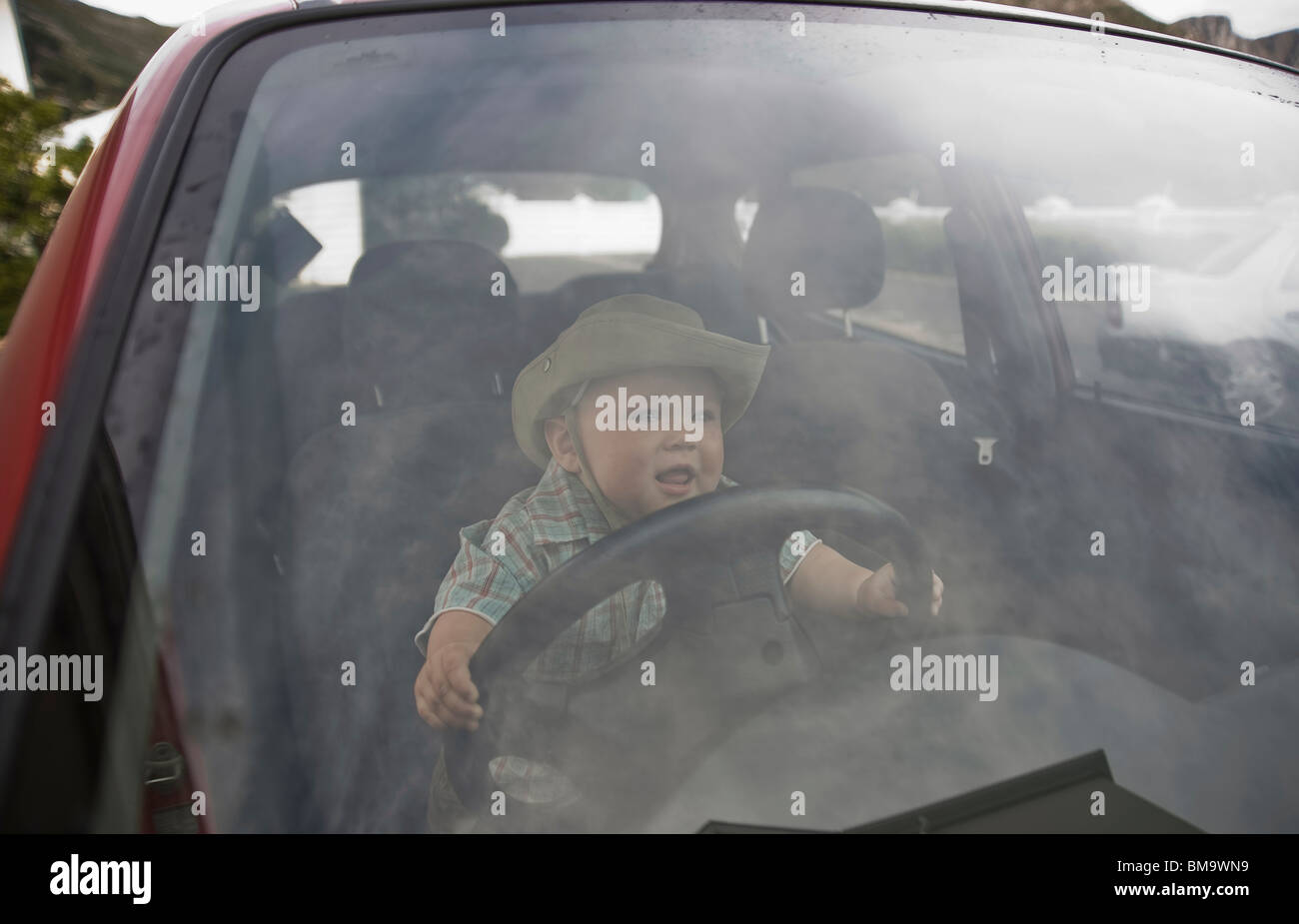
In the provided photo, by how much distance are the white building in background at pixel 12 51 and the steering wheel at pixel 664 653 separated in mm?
8457

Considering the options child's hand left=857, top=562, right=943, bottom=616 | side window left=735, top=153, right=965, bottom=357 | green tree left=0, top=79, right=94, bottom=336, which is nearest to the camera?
child's hand left=857, top=562, right=943, bottom=616

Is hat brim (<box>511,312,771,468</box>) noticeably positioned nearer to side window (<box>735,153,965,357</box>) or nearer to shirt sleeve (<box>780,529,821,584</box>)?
shirt sleeve (<box>780,529,821,584</box>)

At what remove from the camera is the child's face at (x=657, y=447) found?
107 centimetres

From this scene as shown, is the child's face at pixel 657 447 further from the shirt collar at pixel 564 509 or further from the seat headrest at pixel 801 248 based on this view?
the seat headrest at pixel 801 248

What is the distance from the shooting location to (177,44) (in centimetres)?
117

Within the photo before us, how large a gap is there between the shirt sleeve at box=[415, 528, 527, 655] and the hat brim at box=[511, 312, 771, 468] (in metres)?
0.12

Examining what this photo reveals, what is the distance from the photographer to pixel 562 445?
1106mm

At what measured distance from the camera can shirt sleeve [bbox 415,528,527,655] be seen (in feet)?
3.29

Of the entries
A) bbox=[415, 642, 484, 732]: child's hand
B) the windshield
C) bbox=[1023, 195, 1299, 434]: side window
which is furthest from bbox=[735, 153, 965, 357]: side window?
bbox=[415, 642, 484, 732]: child's hand

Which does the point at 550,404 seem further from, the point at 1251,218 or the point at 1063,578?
the point at 1251,218

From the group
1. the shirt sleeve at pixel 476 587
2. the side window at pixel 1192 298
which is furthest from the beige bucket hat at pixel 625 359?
the side window at pixel 1192 298

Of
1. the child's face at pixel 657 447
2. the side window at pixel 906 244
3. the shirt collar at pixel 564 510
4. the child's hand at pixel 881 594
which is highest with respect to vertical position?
the side window at pixel 906 244

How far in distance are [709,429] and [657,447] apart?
0.06 metres

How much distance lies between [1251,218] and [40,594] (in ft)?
4.76
